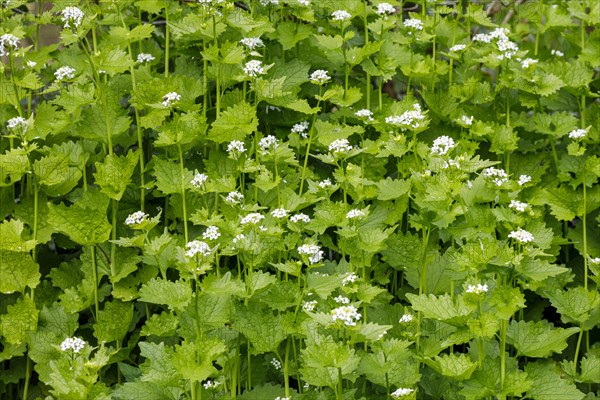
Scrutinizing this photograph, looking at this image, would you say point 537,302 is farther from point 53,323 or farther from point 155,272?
point 53,323

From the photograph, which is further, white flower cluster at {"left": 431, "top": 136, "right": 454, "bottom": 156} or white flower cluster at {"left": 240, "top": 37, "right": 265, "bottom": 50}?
white flower cluster at {"left": 240, "top": 37, "right": 265, "bottom": 50}

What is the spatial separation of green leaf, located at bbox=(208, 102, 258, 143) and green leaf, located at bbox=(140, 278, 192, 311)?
80 centimetres

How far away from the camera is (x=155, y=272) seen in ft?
11.8

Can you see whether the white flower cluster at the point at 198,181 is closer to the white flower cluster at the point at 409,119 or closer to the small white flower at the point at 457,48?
the white flower cluster at the point at 409,119

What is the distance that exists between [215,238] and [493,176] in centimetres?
123

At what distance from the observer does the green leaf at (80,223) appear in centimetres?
338

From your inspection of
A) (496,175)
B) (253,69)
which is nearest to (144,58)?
(253,69)

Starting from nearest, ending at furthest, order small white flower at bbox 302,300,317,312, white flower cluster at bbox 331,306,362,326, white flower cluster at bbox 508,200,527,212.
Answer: white flower cluster at bbox 331,306,362,326 → small white flower at bbox 302,300,317,312 → white flower cluster at bbox 508,200,527,212

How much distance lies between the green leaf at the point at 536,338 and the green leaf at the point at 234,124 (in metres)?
1.33

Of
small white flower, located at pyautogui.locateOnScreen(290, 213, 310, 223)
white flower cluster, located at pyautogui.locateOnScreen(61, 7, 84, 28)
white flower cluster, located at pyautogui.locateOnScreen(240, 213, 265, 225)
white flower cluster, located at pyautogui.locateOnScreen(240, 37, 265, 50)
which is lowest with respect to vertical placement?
small white flower, located at pyautogui.locateOnScreen(290, 213, 310, 223)

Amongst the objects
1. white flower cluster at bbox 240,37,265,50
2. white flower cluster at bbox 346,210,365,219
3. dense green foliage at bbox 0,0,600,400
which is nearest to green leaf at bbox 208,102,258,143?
dense green foliage at bbox 0,0,600,400

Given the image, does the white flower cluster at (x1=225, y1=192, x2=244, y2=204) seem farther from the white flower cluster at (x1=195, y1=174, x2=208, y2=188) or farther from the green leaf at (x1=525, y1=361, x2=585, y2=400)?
the green leaf at (x1=525, y1=361, x2=585, y2=400)

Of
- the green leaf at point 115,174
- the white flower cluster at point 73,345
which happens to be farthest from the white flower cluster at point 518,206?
the white flower cluster at point 73,345

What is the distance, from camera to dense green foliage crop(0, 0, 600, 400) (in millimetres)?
3061
